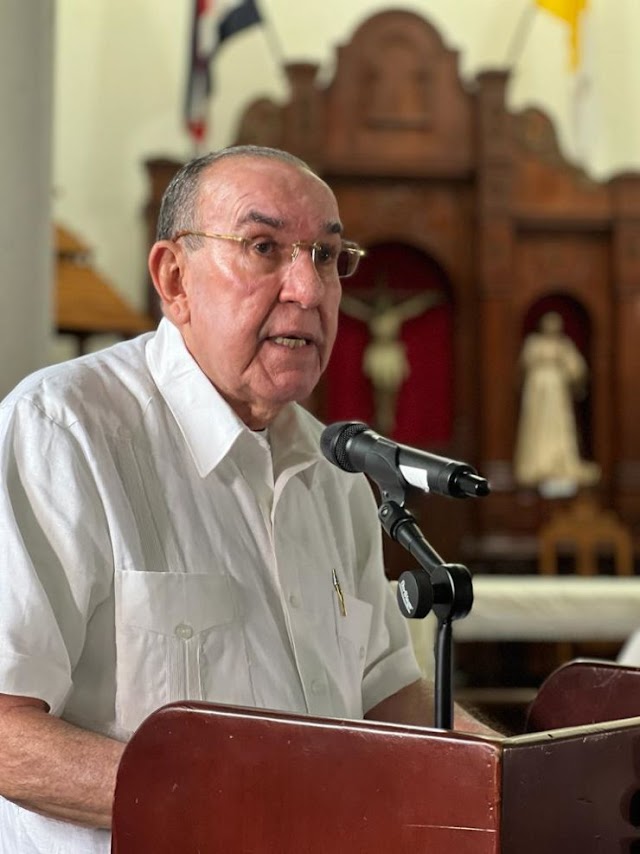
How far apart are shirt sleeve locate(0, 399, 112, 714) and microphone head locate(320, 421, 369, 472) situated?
33cm

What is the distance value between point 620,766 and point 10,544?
2.62ft

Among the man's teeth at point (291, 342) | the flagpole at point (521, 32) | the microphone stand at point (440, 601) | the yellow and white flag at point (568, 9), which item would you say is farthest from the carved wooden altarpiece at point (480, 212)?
the microphone stand at point (440, 601)

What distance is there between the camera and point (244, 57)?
12375 mm

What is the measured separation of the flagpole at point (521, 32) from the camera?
1259cm

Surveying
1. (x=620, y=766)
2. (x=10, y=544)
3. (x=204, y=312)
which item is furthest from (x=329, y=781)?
→ (x=204, y=312)

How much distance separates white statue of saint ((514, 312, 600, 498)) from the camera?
38.6ft

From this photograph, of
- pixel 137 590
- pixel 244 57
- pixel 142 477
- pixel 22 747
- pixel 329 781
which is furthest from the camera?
pixel 244 57

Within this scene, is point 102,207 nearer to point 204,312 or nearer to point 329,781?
point 204,312

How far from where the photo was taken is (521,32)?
41.3 feet

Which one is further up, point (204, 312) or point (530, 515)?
point (204, 312)

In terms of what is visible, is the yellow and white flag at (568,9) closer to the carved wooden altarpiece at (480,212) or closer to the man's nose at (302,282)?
the carved wooden altarpiece at (480,212)

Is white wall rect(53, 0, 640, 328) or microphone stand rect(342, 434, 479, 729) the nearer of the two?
microphone stand rect(342, 434, 479, 729)

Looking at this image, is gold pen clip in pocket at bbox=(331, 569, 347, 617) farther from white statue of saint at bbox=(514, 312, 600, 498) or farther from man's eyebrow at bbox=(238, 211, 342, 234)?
white statue of saint at bbox=(514, 312, 600, 498)

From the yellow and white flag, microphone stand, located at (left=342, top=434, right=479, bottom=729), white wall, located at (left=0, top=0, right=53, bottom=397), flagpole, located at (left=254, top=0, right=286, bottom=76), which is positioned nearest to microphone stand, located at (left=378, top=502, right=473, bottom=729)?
microphone stand, located at (left=342, top=434, right=479, bottom=729)
